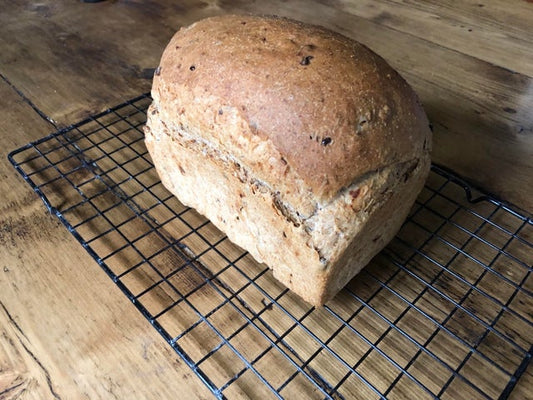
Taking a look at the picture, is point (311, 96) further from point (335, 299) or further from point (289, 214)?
point (335, 299)

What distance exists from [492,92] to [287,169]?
1081 mm

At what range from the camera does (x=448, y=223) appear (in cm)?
114

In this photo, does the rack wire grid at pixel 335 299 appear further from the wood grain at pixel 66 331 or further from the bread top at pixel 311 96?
the bread top at pixel 311 96

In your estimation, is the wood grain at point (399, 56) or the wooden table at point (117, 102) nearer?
the wooden table at point (117, 102)

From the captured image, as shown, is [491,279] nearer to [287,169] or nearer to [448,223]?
[448,223]

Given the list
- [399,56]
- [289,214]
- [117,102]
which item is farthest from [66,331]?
[399,56]

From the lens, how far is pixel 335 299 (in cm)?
100

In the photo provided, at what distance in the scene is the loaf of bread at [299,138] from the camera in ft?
2.71

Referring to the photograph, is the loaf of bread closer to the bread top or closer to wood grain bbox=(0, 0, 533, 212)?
the bread top

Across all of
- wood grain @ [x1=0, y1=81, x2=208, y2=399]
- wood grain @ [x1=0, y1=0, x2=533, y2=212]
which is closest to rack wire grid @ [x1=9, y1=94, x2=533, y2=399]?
wood grain @ [x1=0, y1=81, x2=208, y2=399]

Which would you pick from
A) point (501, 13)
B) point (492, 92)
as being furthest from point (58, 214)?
point (501, 13)

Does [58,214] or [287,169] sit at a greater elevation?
[287,169]

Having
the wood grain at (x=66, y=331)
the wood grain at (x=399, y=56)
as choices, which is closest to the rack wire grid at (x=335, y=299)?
the wood grain at (x=66, y=331)

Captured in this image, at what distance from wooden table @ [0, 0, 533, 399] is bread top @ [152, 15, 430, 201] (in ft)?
1.47
